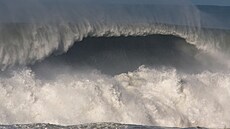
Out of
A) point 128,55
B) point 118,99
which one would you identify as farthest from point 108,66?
point 118,99

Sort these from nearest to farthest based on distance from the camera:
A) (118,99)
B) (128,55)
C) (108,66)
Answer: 1. (118,99)
2. (108,66)
3. (128,55)

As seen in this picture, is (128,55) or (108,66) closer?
(108,66)

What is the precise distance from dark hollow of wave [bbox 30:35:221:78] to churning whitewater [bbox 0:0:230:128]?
0.12ft

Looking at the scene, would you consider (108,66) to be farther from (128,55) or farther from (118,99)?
(118,99)

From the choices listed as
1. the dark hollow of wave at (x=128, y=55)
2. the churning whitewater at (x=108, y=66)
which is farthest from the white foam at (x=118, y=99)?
the dark hollow of wave at (x=128, y=55)

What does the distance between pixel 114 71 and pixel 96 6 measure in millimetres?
5312

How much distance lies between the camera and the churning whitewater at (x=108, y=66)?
647 inches

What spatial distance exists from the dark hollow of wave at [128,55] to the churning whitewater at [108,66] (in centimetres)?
4

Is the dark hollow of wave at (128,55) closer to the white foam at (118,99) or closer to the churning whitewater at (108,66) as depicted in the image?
the churning whitewater at (108,66)

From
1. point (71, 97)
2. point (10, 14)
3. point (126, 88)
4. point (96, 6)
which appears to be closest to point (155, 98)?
point (126, 88)

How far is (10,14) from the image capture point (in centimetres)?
2125

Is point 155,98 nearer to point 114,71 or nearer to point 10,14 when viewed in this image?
point 114,71

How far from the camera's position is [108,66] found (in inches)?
834

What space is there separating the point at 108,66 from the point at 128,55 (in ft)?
6.05
